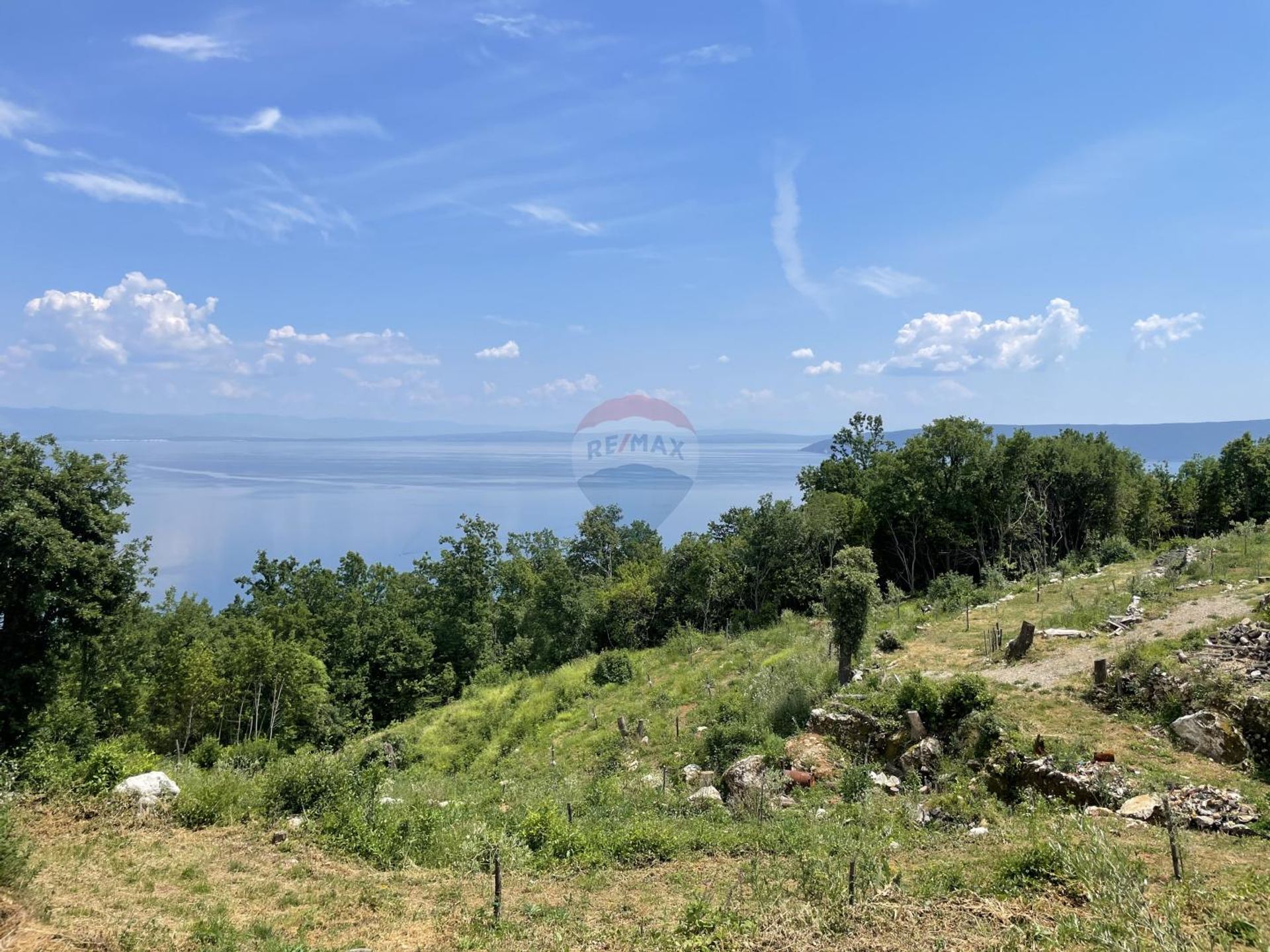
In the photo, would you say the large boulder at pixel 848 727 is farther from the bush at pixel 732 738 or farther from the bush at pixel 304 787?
the bush at pixel 304 787

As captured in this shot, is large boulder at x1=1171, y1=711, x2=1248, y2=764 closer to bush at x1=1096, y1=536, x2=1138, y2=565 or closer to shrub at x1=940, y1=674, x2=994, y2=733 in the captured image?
shrub at x1=940, y1=674, x2=994, y2=733

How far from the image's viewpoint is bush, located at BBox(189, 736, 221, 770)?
19.8 meters

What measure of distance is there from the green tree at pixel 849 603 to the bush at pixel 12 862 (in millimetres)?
15076

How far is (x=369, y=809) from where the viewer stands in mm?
10781

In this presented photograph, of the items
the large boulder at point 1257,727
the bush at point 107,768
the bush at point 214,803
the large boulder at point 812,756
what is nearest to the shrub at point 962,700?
the large boulder at point 812,756

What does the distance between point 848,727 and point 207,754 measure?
65.6ft

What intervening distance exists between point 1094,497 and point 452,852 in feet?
138

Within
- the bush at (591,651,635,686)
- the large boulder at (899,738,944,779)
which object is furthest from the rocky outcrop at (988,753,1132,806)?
the bush at (591,651,635,686)

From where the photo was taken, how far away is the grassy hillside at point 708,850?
662 centimetres

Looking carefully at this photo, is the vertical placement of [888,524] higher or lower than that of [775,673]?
higher

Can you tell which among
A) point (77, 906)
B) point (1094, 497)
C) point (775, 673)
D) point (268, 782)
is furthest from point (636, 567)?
point (77, 906)

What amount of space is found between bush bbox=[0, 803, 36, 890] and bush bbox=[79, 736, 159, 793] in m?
3.78

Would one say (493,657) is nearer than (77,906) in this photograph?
No

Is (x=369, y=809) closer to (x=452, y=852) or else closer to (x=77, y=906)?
(x=452, y=852)
